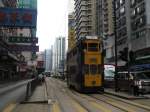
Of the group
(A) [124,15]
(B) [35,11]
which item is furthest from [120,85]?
(A) [124,15]

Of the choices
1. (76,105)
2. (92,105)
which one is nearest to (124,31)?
(92,105)

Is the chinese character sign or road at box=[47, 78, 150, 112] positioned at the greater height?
the chinese character sign

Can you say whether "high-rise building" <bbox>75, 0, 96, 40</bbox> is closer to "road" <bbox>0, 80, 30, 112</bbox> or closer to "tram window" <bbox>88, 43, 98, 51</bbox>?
"road" <bbox>0, 80, 30, 112</bbox>

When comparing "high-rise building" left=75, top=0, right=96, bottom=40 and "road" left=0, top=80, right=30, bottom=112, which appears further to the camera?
"high-rise building" left=75, top=0, right=96, bottom=40

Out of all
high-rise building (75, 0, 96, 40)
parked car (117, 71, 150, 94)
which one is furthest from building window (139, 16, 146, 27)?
high-rise building (75, 0, 96, 40)

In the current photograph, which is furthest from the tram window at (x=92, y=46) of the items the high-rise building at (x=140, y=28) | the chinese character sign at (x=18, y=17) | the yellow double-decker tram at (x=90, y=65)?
the high-rise building at (x=140, y=28)

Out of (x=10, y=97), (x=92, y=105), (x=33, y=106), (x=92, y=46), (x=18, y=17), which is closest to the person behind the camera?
(x=33, y=106)

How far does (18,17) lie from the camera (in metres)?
34.8

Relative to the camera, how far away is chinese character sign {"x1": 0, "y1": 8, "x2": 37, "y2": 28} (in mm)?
34281

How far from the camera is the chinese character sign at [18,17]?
34281mm

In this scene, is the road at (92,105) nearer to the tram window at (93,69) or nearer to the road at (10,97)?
the road at (10,97)

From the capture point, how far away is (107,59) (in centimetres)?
11075

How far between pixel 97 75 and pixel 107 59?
7660cm

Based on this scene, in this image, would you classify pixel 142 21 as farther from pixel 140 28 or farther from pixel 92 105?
pixel 92 105
